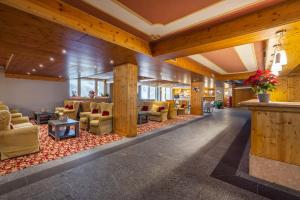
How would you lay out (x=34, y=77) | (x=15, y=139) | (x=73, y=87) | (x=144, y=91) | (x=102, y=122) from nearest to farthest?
(x=15, y=139) < (x=102, y=122) < (x=34, y=77) < (x=73, y=87) < (x=144, y=91)

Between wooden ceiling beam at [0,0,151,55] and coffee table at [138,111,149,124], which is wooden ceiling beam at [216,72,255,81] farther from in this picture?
wooden ceiling beam at [0,0,151,55]

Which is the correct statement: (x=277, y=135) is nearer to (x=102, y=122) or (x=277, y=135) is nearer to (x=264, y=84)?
(x=264, y=84)

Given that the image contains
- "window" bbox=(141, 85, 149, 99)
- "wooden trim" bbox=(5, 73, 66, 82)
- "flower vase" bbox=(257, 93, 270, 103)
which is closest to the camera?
"flower vase" bbox=(257, 93, 270, 103)

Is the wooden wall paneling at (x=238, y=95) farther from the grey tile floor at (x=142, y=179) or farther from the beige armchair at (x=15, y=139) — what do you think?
the beige armchair at (x=15, y=139)

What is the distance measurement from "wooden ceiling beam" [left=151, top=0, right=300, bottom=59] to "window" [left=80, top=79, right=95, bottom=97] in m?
8.59

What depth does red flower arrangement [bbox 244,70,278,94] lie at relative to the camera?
257cm

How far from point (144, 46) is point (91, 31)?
1.47m

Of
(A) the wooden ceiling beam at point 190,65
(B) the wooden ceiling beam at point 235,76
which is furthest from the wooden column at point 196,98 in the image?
(A) the wooden ceiling beam at point 190,65

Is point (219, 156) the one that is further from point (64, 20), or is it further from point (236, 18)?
point (64, 20)

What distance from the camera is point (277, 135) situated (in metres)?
2.32

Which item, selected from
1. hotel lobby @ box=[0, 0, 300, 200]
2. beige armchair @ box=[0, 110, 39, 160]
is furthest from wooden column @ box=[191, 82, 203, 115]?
beige armchair @ box=[0, 110, 39, 160]

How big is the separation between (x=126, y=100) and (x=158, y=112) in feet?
9.76

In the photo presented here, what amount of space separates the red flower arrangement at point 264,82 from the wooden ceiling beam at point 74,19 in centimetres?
257

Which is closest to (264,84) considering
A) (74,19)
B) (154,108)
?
(74,19)
